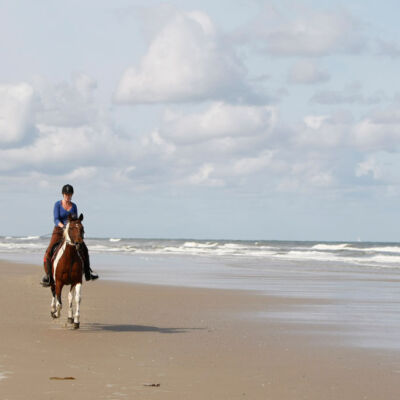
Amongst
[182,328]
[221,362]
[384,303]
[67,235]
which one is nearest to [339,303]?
[384,303]

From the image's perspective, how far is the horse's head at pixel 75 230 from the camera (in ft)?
40.8

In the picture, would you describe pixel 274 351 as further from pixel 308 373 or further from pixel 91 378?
pixel 91 378

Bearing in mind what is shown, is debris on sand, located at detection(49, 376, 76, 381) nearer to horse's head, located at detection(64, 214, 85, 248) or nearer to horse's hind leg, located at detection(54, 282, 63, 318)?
horse's head, located at detection(64, 214, 85, 248)

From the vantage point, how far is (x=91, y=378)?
816 cm

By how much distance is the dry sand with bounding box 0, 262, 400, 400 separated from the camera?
771cm

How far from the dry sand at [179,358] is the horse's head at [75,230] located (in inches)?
56.2

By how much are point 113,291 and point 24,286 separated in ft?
8.41

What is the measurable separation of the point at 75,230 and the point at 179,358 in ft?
11.6

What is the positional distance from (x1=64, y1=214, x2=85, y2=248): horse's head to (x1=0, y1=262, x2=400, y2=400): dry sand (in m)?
1.43

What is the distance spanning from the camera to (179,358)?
9719mm

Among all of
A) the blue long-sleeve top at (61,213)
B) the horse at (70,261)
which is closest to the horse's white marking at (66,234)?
the horse at (70,261)

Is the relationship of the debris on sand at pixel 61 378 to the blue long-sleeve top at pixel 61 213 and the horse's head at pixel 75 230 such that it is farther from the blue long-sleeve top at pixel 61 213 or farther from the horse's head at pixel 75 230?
the blue long-sleeve top at pixel 61 213

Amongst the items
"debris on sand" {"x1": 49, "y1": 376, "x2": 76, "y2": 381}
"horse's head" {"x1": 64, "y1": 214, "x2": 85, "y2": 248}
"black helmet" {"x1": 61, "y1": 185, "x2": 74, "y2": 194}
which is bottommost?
"debris on sand" {"x1": 49, "y1": 376, "x2": 76, "y2": 381}

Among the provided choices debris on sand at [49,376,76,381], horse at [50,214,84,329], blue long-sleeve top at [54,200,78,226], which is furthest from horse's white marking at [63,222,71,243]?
debris on sand at [49,376,76,381]
